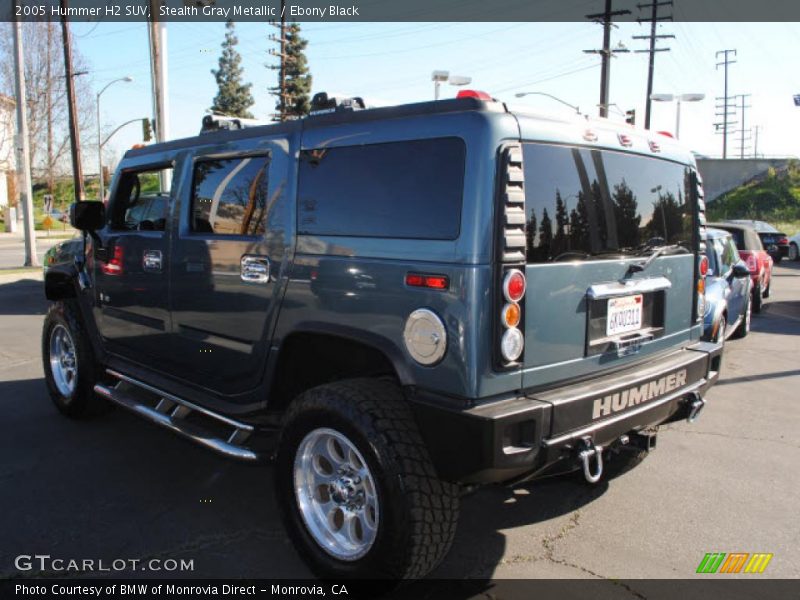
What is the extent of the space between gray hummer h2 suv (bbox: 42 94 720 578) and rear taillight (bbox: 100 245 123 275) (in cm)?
45

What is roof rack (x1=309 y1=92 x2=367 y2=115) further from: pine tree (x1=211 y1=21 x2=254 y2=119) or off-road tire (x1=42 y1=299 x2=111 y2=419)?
pine tree (x1=211 y1=21 x2=254 y2=119)

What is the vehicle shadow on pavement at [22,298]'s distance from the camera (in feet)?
35.1

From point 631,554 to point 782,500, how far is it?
4.26 ft

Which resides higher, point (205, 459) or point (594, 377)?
point (594, 377)

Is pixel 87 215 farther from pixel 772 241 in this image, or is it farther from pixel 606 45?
pixel 606 45

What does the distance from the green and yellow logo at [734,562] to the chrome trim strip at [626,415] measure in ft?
2.56

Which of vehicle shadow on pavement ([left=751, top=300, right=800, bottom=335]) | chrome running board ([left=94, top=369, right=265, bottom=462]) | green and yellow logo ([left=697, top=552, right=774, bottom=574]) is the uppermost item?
chrome running board ([left=94, top=369, right=265, bottom=462])

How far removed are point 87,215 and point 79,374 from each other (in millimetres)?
1230

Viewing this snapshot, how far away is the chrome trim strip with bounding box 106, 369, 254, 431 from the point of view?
3502 millimetres

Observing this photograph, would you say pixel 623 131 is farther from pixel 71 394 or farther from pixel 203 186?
pixel 71 394

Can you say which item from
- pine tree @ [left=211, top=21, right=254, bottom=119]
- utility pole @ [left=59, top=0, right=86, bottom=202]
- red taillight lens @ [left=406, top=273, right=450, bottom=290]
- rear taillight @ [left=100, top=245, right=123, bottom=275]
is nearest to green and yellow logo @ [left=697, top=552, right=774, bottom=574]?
red taillight lens @ [left=406, top=273, right=450, bottom=290]

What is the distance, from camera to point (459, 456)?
2.50 metres

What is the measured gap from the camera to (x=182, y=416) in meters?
Result: 3.91

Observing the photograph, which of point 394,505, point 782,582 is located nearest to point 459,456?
point 394,505
